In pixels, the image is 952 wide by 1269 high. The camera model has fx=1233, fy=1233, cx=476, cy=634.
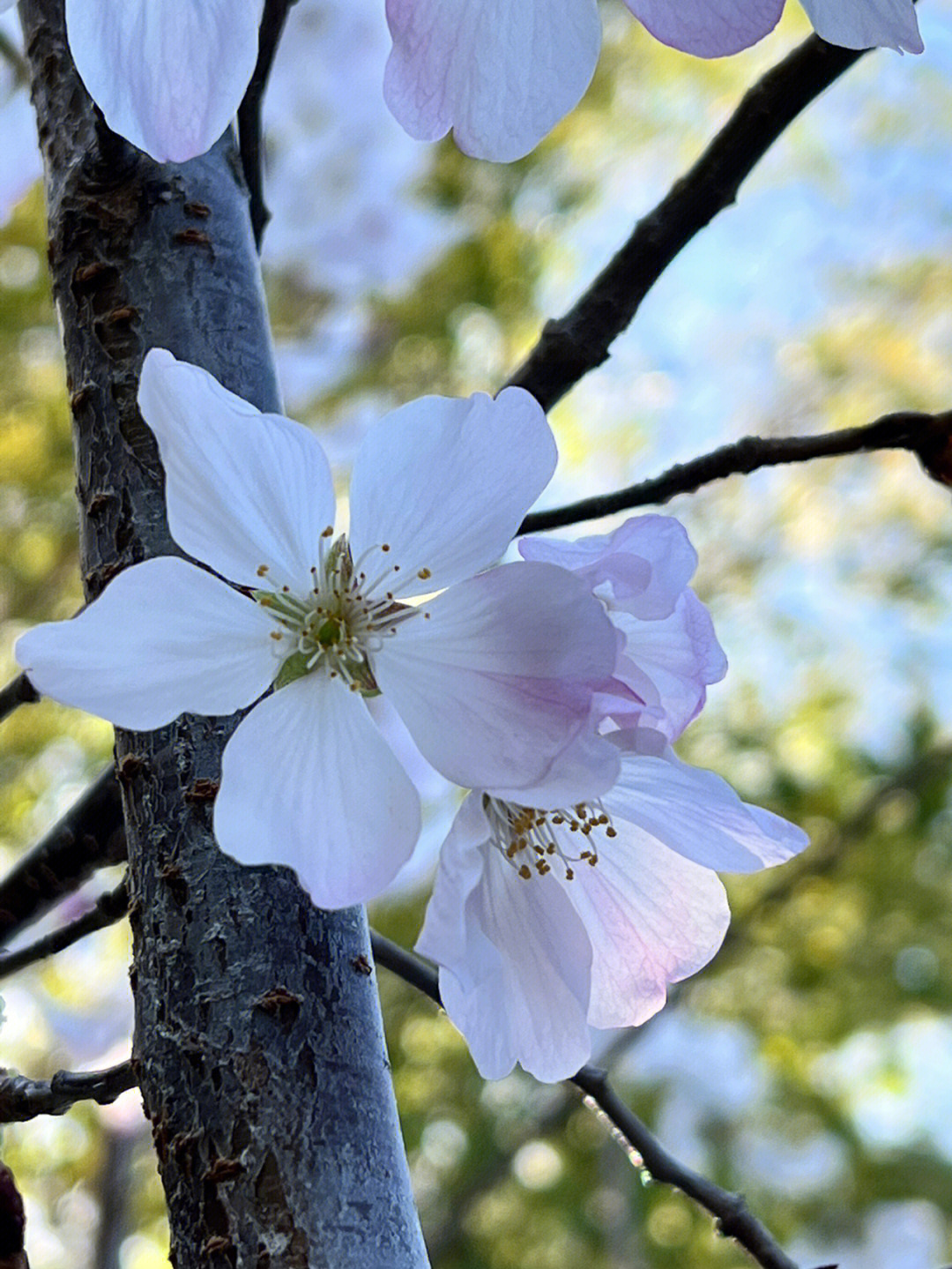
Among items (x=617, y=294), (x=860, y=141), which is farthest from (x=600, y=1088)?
(x=860, y=141)

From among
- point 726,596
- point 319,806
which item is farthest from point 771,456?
point 726,596

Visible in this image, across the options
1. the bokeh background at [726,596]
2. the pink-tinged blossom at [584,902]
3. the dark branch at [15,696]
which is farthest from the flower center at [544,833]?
the bokeh background at [726,596]

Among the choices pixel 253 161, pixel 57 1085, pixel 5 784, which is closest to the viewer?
pixel 57 1085

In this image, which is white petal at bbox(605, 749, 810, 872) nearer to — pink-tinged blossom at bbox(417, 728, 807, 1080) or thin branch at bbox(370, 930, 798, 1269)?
pink-tinged blossom at bbox(417, 728, 807, 1080)

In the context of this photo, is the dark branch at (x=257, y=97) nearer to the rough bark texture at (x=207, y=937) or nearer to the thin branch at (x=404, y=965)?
the rough bark texture at (x=207, y=937)

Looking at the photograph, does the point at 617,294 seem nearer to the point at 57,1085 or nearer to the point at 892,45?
the point at 892,45

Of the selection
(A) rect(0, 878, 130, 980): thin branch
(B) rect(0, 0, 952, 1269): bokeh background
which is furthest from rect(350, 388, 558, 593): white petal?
(B) rect(0, 0, 952, 1269): bokeh background
